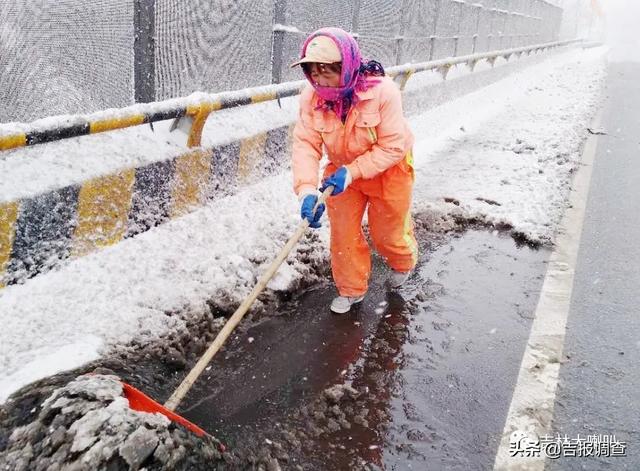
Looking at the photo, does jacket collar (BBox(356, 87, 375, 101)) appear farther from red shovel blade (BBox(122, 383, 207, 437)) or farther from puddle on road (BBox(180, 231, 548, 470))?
red shovel blade (BBox(122, 383, 207, 437))

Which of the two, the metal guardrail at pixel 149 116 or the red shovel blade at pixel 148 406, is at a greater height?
the metal guardrail at pixel 149 116

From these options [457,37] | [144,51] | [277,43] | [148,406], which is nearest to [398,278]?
[148,406]

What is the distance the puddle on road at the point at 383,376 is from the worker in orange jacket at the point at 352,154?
28cm

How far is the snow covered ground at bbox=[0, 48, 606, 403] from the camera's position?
267 centimetres

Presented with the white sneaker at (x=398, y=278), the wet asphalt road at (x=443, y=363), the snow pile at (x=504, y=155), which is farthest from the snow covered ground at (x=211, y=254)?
the white sneaker at (x=398, y=278)

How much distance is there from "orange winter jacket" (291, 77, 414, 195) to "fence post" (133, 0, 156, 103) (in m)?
1.07

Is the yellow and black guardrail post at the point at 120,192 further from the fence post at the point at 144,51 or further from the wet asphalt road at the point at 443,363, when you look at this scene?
the wet asphalt road at the point at 443,363

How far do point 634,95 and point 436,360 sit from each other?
14708 millimetres

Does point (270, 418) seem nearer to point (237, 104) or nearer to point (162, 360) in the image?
point (162, 360)

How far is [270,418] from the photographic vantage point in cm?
239

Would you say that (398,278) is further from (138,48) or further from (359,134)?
(138,48)

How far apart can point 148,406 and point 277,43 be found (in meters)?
3.77

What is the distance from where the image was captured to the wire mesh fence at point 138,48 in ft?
9.45

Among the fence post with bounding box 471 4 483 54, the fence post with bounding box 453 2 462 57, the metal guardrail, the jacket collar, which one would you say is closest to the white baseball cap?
the jacket collar
